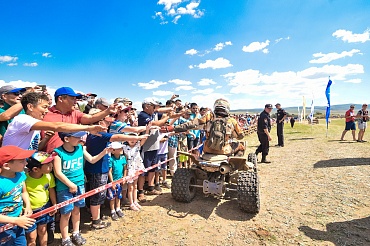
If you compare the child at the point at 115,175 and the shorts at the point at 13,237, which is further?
the child at the point at 115,175

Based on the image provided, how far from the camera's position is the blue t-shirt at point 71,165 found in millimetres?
3379

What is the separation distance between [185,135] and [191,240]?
446cm

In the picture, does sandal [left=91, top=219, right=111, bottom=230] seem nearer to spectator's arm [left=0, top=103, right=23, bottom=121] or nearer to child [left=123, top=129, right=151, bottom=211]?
child [left=123, top=129, right=151, bottom=211]

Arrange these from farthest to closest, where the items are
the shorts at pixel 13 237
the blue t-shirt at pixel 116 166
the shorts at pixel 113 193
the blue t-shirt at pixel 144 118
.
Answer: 1. the blue t-shirt at pixel 144 118
2. the blue t-shirt at pixel 116 166
3. the shorts at pixel 113 193
4. the shorts at pixel 13 237

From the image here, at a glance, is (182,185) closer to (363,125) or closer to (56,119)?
(56,119)

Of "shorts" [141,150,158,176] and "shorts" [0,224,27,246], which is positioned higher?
"shorts" [141,150,158,176]

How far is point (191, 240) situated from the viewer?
3695mm

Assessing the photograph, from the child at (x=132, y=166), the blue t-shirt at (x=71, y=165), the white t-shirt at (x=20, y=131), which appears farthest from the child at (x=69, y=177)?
the child at (x=132, y=166)

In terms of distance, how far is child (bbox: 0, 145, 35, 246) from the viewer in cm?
241

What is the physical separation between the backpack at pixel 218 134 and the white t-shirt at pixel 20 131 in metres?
3.29

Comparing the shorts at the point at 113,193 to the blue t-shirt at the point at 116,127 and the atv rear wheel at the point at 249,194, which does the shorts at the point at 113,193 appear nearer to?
the blue t-shirt at the point at 116,127

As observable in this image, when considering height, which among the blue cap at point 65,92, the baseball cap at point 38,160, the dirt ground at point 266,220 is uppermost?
the blue cap at point 65,92

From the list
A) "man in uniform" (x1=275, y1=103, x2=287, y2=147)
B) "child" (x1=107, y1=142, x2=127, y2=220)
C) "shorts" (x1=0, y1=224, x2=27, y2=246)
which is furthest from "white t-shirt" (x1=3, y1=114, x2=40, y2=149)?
"man in uniform" (x1=275, y1=103, x2=287, y2=147)

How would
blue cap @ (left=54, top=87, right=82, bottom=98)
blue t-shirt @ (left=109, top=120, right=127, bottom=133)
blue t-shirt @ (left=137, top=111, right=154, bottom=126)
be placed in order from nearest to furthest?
blue cap @ (left=54, top=87, right=82, bottom=98) → blue t-shirt @ (left=109, top=120, right=127, bottom=133) → blue t-shirt @ (left=137, top=111, right=154, bottom=126)
